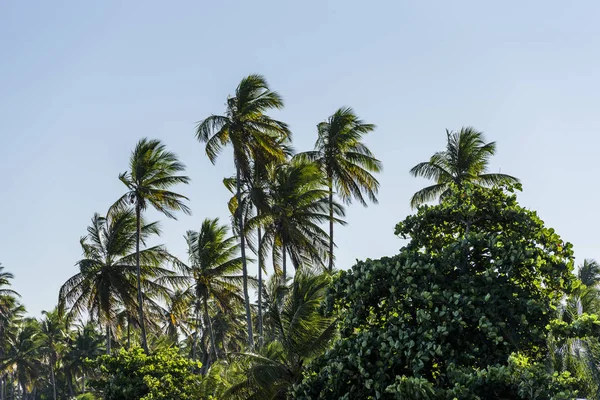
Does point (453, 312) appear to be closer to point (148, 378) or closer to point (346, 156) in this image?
point (148, 378)

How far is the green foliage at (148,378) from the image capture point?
21.1 m

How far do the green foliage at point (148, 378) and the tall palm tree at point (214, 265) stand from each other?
1008 cm

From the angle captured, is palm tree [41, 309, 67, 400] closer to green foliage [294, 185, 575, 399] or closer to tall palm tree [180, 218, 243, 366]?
tall palm tree [180, 218, 243, 366]

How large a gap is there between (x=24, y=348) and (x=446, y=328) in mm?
58793

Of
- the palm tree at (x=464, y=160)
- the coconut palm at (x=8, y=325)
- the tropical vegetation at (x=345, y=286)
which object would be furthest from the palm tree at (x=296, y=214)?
the coconut palm at (x=8, y=325)

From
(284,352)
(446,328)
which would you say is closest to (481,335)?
(446,328)

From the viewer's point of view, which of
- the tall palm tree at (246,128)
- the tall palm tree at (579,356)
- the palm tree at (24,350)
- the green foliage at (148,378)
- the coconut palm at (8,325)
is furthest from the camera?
the palm tree at (24,350)

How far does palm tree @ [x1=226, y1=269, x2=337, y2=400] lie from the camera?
56.2ft

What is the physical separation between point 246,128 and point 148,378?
1041 centimetres

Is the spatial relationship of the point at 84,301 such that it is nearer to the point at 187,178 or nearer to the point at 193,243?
the point at 193,243

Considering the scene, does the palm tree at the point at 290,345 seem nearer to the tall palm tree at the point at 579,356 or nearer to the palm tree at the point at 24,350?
the tall palm tree at the point at 579,356

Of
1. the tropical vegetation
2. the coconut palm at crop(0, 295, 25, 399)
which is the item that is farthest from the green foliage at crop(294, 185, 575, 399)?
the coconut palm at crop(0, 295, 25, 399)

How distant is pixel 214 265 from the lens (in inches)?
1307

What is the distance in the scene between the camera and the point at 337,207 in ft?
96.2
